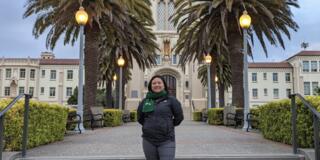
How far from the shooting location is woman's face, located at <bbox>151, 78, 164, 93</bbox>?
5289mm

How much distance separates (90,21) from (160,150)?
51.1 ft

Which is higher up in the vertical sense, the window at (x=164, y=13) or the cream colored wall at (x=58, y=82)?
the window at (x=164, y=13)

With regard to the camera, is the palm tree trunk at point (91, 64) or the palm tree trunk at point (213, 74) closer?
the palm tree trunk at point (91, 64)

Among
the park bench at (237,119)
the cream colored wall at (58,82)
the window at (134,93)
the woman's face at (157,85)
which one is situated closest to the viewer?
the woman's face at (157,85)

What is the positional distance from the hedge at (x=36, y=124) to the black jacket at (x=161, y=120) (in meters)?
4.15

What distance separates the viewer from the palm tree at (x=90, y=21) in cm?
1975

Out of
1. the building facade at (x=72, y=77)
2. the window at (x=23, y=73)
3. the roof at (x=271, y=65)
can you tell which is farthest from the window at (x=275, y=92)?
the window at (x=23, y=73)

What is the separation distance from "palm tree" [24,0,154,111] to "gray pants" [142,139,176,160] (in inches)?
576

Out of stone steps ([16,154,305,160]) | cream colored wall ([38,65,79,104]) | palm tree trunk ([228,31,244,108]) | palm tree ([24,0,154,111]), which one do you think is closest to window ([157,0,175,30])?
cream colored wall ([38,65,79,104])

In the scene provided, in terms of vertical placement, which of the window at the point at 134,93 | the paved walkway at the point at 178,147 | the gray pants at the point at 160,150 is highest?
the window at the point at 134,93

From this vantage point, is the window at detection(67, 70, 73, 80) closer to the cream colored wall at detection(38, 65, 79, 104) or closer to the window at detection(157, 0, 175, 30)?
the cream colored wall at detection(38, 65, 79, 104)

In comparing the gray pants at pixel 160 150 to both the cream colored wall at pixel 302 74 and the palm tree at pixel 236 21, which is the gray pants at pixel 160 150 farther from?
the cream colored wall at pixel 302 74

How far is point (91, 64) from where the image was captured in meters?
21.3

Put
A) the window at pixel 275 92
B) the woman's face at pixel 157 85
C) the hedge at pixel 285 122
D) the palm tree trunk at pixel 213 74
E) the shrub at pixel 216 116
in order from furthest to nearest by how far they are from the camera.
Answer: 1. the window at pixel 275 92
2. the palm tree trunk at pixel 213 74
3. the shrub at pixel 216 116
4. the hedge at pixel 285 122
5. the woman's face at pixel 157 85
